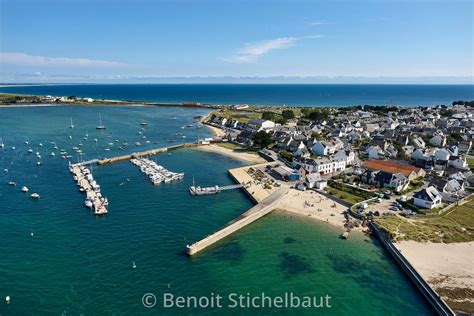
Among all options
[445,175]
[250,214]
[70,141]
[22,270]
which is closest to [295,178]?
[250,214]

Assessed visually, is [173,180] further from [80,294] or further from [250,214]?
[80,294]

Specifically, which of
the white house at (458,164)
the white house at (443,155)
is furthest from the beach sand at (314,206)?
the white house at (443,155)

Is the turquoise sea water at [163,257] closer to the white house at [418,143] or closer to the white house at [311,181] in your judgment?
the white house at [311,181]

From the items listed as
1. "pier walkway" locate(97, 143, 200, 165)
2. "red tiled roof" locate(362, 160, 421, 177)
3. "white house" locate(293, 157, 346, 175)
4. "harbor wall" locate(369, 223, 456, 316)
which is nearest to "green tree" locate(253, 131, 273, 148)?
"pier walkway" locate(97, 143, 200, 165)

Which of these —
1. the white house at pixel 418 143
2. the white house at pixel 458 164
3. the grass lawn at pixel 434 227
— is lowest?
the grass lawn at pixel 434 227

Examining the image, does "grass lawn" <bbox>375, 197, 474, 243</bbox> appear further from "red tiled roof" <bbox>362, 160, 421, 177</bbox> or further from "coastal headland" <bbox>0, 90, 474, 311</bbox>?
"red tiled roof" <bbox>362, 160, 421, 177</bbox>

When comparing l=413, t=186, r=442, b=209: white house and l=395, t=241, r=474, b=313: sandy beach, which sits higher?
l=413, t=186, r=442, b=209: white house
